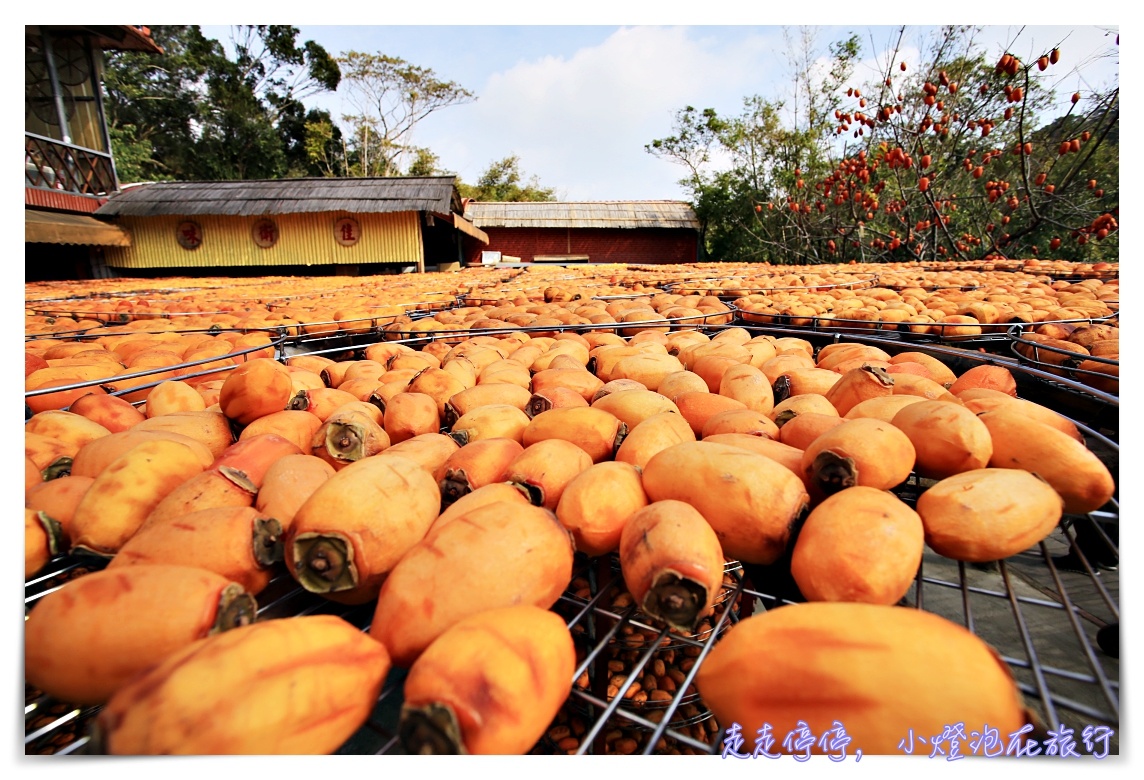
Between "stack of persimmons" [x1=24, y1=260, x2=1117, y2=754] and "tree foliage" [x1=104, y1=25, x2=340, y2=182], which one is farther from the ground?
"tree foliage" [x1=104, y1=25, x2=340, y2=182]

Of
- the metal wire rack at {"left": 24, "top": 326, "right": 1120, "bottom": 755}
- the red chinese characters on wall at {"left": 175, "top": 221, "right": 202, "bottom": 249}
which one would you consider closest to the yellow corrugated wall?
the red chinese characters on wall at {"left": 175, "top": 221, "right": 202, "bottom": 249}

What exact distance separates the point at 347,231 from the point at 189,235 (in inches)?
161

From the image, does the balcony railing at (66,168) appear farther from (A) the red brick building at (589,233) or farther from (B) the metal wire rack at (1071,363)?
(B) the metal wire rack at (1071,363)

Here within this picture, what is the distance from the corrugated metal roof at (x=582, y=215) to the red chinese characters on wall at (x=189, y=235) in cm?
1102

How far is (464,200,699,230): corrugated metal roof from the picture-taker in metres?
23.0

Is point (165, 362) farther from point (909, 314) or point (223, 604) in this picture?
point (909, 314)

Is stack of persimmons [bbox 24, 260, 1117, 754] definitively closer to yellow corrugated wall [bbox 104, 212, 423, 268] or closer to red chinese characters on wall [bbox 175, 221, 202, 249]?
yellow corrugated wall [bbox 104, 212, 423, 268]

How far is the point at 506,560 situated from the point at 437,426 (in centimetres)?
82

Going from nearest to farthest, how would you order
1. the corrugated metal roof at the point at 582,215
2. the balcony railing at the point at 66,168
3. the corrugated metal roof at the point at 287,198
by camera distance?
the balcony railing at the point at 66,168 → the corrugated metal roof at the point at 287,198 → the corrugated metal roof at the point at 582,215

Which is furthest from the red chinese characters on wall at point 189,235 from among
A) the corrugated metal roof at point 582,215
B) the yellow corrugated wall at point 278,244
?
the corrugated metal roof at point 582,215

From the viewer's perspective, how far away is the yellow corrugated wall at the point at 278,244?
13.8m

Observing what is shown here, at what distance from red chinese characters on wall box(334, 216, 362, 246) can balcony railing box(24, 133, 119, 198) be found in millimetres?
5234

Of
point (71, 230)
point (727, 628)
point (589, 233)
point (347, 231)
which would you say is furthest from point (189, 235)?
point (727, 628)

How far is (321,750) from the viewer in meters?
0.63
